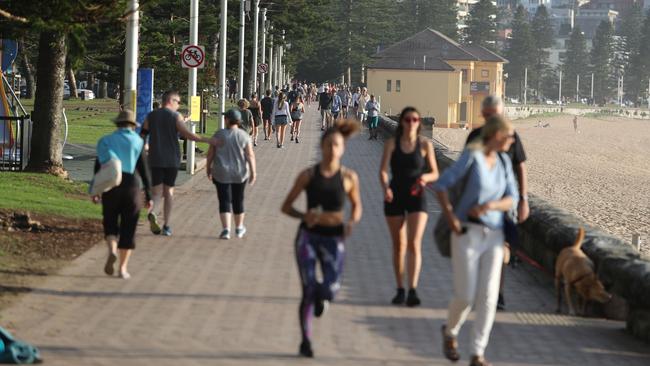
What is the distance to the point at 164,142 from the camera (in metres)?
14.9

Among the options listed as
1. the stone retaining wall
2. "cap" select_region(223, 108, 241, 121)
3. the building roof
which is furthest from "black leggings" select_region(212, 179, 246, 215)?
the building roof

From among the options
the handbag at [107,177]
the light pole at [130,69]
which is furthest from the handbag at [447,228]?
the light pole at [130,69]

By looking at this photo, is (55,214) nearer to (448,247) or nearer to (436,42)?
(448,247)

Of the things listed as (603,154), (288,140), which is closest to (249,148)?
(288,140)

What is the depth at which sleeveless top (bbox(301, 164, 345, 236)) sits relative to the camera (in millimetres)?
8641

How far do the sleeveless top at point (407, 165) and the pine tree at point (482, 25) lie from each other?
157 m

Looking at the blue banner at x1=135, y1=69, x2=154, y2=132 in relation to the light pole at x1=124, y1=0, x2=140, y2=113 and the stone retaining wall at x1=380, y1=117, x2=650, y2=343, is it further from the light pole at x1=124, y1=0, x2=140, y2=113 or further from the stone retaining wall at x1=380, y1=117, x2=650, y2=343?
the stone retaining wall at x1=380, y1=117, x2=650, y2=343

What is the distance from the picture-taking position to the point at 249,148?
14945 mm

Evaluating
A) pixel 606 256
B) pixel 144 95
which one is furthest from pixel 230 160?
pixel 144 95

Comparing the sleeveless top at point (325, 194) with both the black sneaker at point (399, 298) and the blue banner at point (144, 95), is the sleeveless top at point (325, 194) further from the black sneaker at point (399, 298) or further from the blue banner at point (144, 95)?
the blue banner at point (144, 95)

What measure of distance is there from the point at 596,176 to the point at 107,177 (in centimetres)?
4135

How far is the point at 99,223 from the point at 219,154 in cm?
232

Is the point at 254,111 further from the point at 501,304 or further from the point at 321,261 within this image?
the point at 321,261

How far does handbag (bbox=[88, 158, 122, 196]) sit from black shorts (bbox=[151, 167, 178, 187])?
125 inches
